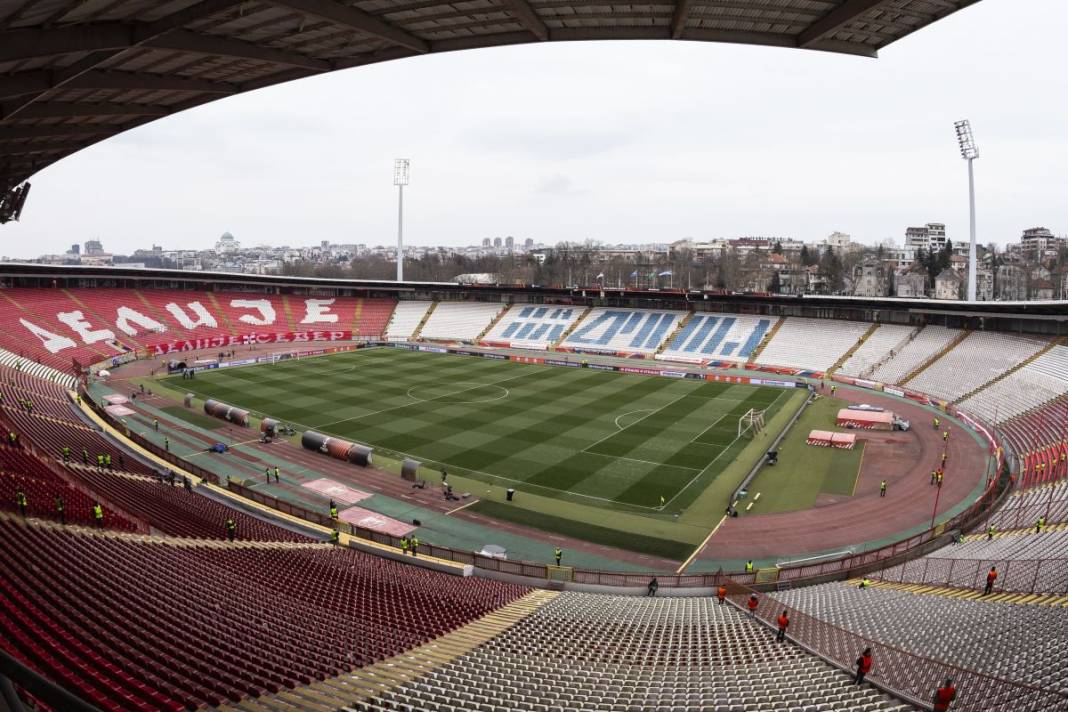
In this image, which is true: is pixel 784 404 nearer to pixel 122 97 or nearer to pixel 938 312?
pixel 938 312

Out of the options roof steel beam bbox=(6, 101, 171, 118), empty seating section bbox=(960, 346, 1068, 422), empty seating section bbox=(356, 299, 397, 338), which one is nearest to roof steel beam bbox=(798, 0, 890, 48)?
roof steel beam bbox=(6, 101, 171, 118)

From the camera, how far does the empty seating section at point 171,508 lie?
2011 centimetres

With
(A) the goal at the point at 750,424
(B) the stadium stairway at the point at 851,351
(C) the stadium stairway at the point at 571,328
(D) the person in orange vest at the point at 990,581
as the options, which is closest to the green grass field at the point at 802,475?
(A) the goal at the point at 750,424

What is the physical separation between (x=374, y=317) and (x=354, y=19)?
250 ft

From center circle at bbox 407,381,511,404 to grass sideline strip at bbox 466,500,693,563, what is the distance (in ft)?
64.8

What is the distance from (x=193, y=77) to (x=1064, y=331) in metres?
59.8

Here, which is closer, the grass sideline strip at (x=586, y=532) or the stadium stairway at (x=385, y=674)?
the stadium stairway at (x=385, y=674)

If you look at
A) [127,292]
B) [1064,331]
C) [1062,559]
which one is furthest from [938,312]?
[127,292]

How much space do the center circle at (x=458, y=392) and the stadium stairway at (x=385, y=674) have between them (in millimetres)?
30940

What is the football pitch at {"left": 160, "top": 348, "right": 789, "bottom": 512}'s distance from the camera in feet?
105

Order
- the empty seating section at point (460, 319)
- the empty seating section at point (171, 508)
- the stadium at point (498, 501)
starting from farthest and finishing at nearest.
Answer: the empty seating section at point (460, 319) → the empty seating section at point (171, 508) → the stadium at point (498, 501)

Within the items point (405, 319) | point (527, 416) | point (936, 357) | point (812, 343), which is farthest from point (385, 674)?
point (405, 319)

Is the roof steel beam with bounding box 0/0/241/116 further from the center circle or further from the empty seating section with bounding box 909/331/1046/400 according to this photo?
the empty seating section with bounding box 909/331/1046/400

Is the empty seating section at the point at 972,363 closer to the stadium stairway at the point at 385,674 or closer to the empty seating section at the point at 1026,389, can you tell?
the empty seating section at the point at 1026,389
